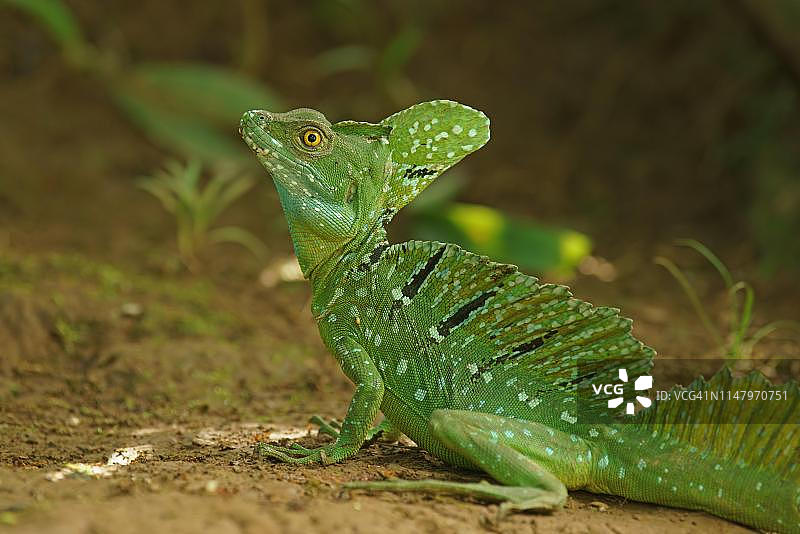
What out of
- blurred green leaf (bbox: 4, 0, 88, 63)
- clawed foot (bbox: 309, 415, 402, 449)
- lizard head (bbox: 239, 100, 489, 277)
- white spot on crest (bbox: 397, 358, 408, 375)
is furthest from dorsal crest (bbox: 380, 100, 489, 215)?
blurred green leaf (bbox: 4, 0, 88, 63)

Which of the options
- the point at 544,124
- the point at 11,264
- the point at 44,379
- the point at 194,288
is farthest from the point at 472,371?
the point at 544,124

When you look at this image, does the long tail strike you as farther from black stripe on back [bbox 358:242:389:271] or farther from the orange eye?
the orange eye

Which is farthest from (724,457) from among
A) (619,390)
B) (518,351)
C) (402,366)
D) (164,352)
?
(164,352)

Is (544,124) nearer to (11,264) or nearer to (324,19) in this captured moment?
(324,19)

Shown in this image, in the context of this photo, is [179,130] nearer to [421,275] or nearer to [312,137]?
[312,137]

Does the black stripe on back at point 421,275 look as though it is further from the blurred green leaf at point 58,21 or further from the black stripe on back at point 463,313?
the blurred green leaf at point 58,21

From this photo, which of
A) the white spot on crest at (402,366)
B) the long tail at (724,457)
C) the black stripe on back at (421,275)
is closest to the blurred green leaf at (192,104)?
the black stripe on back at (421,275)
